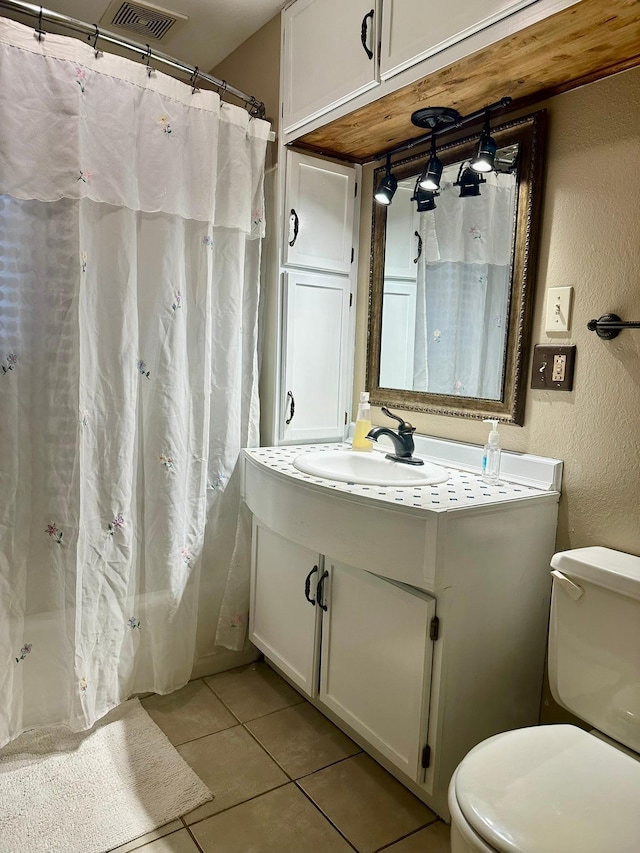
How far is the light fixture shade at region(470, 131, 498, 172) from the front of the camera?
1684 mm

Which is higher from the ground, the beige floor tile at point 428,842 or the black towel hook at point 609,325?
the black towel hook at point 609,325

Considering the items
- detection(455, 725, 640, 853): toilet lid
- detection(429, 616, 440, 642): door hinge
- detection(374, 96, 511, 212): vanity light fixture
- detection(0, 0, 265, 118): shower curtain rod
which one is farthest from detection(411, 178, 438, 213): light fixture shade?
detection(455, 725, 640, 853): toilet lid

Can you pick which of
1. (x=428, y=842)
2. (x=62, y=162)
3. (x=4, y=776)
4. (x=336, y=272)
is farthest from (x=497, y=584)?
(x=62, y=162)

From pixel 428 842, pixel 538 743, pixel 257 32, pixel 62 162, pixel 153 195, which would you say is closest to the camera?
pixel 538 743

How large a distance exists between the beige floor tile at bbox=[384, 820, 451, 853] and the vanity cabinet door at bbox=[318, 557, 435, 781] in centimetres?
14

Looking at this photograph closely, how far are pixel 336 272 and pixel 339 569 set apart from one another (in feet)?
3.69

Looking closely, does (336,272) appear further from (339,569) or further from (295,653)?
(295,653)

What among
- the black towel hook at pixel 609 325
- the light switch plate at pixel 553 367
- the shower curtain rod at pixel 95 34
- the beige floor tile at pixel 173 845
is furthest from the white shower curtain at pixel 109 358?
the black towel hook at pixel 609 325

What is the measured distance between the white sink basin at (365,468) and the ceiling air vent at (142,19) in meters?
1.63

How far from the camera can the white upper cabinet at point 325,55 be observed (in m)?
1.71

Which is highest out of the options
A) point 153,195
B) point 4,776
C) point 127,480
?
point 153,195

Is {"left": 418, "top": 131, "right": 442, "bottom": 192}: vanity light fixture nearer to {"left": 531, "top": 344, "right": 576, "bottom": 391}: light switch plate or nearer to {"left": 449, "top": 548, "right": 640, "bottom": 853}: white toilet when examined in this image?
{"left": 531, "top": 344, "right": 576, "bottom": 391}: light switch plate

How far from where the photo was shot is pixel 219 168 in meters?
2.05

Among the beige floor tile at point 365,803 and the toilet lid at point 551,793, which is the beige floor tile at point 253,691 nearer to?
the beige floor tile at point 365,803
